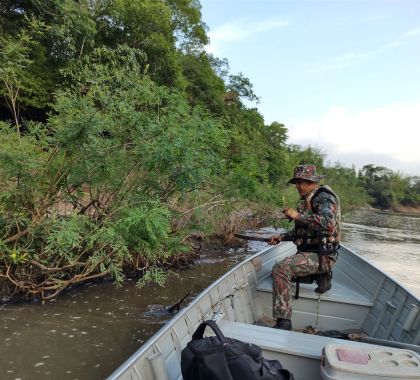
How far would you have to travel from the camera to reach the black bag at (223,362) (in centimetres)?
196

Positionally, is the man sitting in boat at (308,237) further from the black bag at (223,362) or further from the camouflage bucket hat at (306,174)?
the black bag at (223,362)

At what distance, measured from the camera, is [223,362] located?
196cm

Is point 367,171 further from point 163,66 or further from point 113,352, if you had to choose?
point 113,352

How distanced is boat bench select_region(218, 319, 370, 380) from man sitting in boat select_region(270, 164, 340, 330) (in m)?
0.89

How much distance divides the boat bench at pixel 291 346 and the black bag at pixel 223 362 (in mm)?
546

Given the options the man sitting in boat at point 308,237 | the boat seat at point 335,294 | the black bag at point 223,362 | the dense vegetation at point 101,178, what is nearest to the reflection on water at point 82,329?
the dense vegetation at point 101,178

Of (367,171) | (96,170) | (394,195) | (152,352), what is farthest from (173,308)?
(367,171)

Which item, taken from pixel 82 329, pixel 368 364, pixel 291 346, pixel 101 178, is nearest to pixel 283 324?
pixel 291 346

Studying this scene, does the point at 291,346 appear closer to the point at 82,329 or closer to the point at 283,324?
the point at 283,324

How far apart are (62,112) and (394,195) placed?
→ 243 feet

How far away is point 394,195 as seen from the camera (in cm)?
7069

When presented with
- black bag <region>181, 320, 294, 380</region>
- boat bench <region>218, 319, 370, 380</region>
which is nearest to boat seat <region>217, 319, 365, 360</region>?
boat bench <region>218, 319, 370, 380</region>

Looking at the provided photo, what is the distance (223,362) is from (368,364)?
84cm

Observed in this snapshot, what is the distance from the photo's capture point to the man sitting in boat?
151 inches
